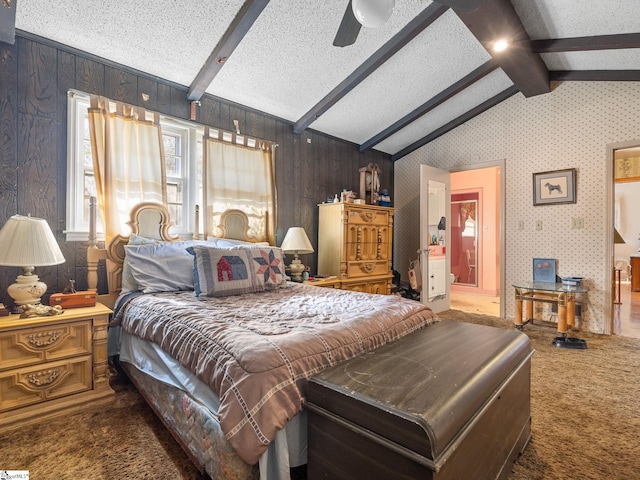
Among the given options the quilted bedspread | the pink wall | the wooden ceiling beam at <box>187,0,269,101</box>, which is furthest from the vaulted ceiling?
the pink wall

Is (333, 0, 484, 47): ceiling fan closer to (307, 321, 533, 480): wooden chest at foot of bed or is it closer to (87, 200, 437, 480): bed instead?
(87, 200, 437, 480): bed

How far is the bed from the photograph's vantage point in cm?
112

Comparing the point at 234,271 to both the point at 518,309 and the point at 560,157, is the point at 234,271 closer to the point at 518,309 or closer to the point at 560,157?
the point at 518,309

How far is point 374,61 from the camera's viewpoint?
310cm

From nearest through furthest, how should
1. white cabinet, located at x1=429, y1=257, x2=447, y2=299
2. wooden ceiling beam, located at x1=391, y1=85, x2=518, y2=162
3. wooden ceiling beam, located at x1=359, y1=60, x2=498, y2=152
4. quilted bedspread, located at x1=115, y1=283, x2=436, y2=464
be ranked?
quilted bedspread, located at x1=115, y1=283, x2=436, y2=464, wooden ceiling beam, located at x1=359, y1=60, x2=498, y2=152, wooden ceiling beam, located at x1=391, y1=85, x2=518, y2=162, white cabinet, located at x1=429, y1=257, x2=447, y2=299

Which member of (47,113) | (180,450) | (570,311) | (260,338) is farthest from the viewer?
(570,311)

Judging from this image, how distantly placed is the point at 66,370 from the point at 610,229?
16.6 feet

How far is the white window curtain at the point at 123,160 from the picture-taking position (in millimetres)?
2602

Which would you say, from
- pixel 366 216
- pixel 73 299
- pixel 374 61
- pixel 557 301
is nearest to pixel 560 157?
pixel 557 301

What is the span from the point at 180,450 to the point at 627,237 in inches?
370

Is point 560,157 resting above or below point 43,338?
above

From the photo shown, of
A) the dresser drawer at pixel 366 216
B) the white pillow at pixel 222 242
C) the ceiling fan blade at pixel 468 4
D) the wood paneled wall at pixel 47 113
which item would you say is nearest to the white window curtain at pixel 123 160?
the wood paneled wall at pixel 47 113

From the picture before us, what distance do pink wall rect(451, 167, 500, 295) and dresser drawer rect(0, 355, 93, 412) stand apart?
6424 mm

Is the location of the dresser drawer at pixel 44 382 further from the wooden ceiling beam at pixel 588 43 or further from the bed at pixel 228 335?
the wooden ceiling beam at pixel 588 43
